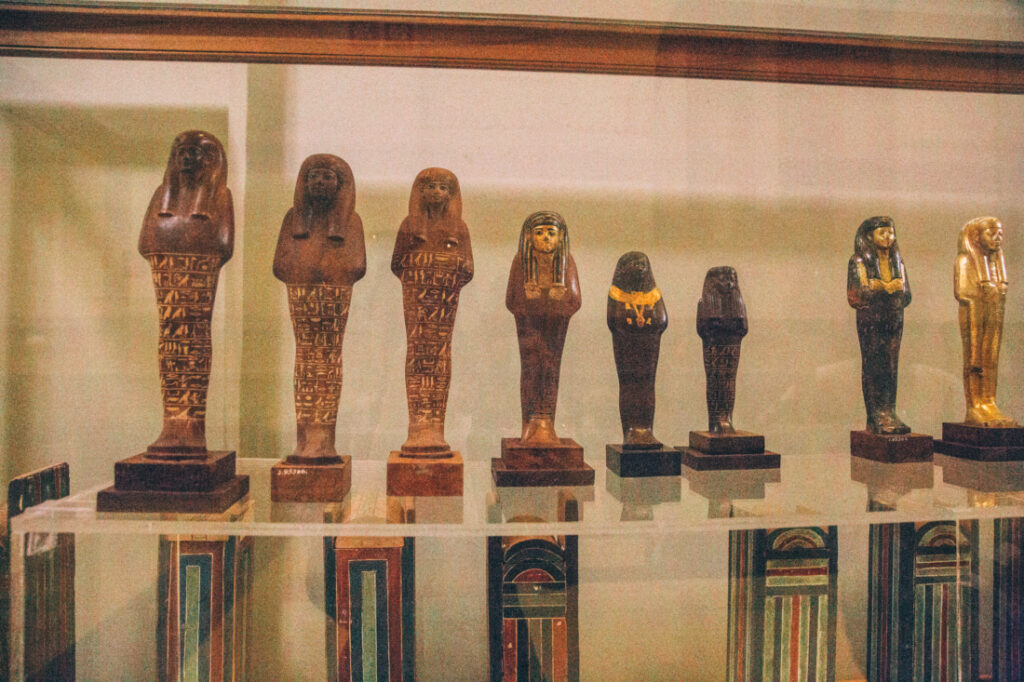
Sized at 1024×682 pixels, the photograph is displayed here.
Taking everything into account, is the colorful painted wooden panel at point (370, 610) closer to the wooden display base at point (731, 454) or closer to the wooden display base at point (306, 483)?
the wooden display base at point (306, 483)

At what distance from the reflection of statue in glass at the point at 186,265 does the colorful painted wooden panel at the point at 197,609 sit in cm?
19

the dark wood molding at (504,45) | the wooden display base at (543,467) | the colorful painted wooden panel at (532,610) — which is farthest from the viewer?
the dark wood molding at (504,45)

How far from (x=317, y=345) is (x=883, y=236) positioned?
126 cm

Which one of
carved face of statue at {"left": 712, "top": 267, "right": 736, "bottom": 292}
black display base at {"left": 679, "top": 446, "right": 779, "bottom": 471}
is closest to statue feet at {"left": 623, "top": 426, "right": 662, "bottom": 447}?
black display base at {"left": 679, "top": 446, "right": 779, "bottom": 471}

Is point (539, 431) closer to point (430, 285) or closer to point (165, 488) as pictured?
point (430, 285)

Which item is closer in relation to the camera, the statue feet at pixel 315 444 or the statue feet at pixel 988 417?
the statue feet at pixel 315 444

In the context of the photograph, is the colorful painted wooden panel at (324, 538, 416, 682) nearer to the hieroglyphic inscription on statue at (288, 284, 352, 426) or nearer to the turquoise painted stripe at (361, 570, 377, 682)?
the turquoise painted stripe at (361, 570, 377, 682)

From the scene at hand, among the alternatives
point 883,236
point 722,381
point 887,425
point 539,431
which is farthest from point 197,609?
point 883,236

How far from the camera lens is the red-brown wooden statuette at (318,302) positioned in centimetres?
131

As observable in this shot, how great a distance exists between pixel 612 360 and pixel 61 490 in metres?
1.29

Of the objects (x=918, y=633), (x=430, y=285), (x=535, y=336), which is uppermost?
(x=430, y=285)

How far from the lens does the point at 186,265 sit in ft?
4.16

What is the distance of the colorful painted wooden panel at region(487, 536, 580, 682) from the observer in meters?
1.29

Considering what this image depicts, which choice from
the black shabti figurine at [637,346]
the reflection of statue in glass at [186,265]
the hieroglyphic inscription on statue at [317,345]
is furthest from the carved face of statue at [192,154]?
the black shabti figurine at [637,346]
